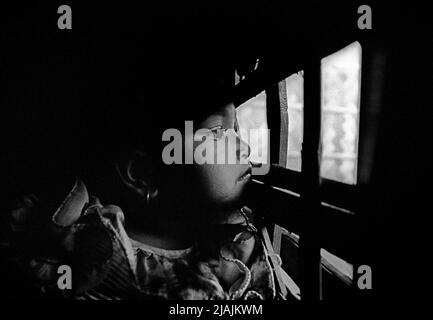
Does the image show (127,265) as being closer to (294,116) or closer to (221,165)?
(221,165)

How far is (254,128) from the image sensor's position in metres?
1.09

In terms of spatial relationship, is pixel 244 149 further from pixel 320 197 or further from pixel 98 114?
pixel 98 114

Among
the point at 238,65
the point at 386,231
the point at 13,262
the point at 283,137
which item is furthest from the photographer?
the point at 283,137

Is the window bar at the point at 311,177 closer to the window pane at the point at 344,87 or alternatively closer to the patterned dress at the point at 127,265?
the window pane at the point at 344,87

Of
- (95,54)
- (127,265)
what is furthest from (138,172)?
(95,54)

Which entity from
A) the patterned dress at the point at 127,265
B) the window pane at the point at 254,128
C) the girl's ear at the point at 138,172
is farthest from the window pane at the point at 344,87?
the girl's ear at the point at 138,172

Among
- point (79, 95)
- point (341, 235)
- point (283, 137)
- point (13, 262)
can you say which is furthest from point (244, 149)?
point (13, 262)

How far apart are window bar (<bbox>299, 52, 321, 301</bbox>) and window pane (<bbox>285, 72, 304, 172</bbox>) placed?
0.24 m

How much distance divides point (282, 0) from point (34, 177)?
2.97ft

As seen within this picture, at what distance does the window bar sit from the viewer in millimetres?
886

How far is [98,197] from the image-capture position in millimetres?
1012

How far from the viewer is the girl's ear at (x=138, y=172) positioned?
1.02 meters

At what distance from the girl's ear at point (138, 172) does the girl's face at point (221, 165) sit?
13cm

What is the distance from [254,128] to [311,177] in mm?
279
